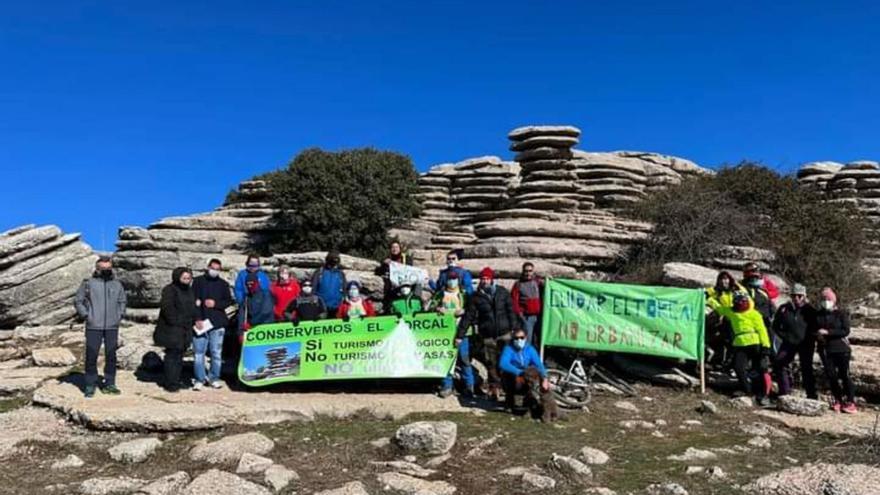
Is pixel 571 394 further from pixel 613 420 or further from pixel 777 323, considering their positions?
pixel 777 323

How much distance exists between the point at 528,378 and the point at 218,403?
4.12 m

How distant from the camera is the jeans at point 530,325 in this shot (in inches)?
422

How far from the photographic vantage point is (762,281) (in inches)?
443

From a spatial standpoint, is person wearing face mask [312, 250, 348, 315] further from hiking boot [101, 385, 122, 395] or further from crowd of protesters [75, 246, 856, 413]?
hiking boot [101, 385, 122, 395]

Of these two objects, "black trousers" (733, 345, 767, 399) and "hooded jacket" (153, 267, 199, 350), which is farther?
"black trousers" (733, 345, 767, 399)

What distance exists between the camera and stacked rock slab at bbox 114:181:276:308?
15.2 meters

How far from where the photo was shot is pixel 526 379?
896 centimetres

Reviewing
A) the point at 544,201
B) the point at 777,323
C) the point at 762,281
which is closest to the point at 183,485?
the point at 777,323

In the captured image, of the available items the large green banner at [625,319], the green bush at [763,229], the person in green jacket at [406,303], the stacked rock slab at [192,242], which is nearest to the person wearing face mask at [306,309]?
the person in green jacket at [406,303]

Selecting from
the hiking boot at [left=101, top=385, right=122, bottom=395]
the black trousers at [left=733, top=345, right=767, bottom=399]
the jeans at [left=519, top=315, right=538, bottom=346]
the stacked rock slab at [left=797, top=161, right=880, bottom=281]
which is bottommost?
the hiking boot at [left=101, top=385, right=122, bottom=395]

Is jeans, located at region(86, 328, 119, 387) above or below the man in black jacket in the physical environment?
below

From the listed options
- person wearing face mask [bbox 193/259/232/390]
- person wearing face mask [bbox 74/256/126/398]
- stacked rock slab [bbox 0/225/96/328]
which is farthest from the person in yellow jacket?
stacked rock slab [bbox 0/225/96/328]

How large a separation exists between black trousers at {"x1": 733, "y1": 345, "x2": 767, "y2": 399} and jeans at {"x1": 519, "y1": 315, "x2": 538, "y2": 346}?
10.1 feet

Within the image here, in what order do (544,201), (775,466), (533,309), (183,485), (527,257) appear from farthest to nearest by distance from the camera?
(544,201), (527,257), (533,309), (775,466), (183,485)
